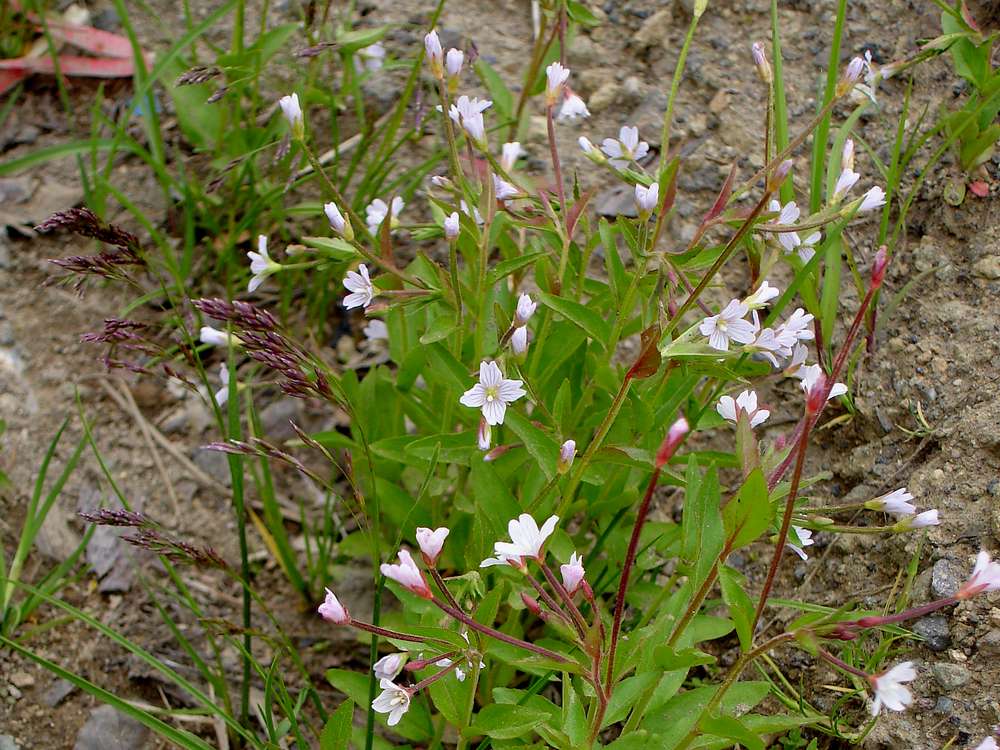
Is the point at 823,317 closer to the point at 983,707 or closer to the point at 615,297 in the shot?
the point at 615,297

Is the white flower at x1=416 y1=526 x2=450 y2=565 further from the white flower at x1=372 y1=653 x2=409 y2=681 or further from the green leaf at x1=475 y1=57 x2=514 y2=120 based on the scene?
the green leaf at x1=475 y1=57 x2=514 y2=120

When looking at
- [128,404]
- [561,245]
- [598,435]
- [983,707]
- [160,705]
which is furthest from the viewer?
[128,404]

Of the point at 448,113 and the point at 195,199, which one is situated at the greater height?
the point at 448,113

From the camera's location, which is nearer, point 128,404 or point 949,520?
point 949,520

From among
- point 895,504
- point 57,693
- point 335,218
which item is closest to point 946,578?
point 895,504

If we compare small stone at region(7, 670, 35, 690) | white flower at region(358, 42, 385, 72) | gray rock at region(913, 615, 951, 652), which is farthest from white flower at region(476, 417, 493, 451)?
white flower at region(358, 42, 385, 72)

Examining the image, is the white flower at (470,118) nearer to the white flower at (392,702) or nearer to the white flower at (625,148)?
the white flower at (625,148)

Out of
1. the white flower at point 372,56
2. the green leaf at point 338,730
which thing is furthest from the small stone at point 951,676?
the white flower at point 372,56

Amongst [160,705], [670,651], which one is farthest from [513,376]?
[160,705]
